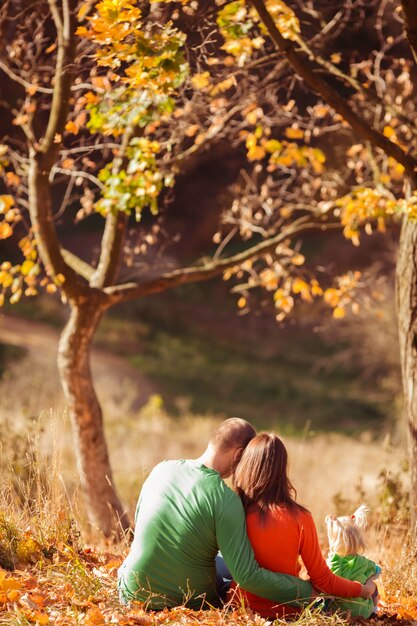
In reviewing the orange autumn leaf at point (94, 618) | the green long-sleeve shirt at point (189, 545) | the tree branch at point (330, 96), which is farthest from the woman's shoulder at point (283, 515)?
the tree branch at point (330, 96)

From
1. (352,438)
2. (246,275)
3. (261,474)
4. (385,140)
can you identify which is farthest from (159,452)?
(246,275)

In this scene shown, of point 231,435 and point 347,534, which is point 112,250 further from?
point 347,534

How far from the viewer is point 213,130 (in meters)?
7.32

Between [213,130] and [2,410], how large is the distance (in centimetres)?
517

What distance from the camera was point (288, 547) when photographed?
3.87 meters

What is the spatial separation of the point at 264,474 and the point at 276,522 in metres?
0.23

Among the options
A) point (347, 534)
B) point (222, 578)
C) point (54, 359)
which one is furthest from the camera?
point (54, 359)

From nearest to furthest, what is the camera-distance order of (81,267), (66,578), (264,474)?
(264,474) < (66,578) < (81,267)

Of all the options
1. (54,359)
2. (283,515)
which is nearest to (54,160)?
(283,515)

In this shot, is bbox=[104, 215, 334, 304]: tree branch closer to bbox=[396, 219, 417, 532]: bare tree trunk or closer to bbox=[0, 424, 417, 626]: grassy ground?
bbox=[396, 219, 417, 532]: bare tree trunk

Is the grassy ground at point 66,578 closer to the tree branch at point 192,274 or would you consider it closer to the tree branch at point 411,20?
the tree branch at point 192,274

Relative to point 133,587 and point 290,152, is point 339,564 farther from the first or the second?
point 290,152

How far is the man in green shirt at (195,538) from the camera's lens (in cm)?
380

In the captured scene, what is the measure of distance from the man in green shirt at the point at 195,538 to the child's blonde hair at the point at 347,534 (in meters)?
0.27
